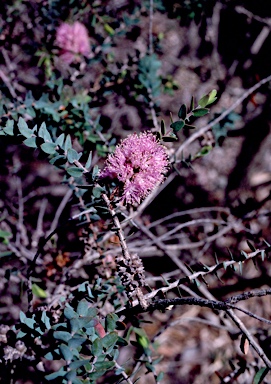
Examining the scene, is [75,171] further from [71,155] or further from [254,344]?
[254,344]

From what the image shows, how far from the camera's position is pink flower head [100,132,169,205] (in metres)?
0.67

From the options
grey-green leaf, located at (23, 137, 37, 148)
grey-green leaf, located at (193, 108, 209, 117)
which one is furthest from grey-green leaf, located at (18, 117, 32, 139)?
grey-green leaf, located at (193, 108, 209, 117)

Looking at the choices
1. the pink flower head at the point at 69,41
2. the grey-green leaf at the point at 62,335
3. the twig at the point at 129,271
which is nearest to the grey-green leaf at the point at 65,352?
the grey-green leaf at the point at 62,335

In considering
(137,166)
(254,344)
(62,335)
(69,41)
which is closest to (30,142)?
(137,166)

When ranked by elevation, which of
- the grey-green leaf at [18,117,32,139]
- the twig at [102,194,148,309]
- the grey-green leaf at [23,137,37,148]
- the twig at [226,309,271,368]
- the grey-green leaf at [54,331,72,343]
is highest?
the grey-green leaf at [18,117,32,139]

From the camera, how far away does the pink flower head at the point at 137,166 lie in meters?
0.67

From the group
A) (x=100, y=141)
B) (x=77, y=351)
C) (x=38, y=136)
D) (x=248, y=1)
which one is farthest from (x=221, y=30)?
(x=77, y=351)

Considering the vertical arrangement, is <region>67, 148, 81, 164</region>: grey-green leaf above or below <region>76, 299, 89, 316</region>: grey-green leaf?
above

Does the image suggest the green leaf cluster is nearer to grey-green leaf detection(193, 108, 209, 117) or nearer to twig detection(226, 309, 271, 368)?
grey-green leaf detection(193, 108, 209, 117)

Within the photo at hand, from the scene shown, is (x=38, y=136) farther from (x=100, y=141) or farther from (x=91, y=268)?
(x=91, y=268)

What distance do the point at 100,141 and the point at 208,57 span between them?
5.39 feet

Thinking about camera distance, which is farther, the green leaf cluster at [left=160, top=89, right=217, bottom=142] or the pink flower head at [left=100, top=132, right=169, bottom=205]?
the pink flower head at [left=100, top=132, right=169, bottom=205]

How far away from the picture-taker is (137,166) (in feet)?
2.20

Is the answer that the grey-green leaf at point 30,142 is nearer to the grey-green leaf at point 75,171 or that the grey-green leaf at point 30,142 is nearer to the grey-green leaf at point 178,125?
the grey-green leaf at point 75,171
